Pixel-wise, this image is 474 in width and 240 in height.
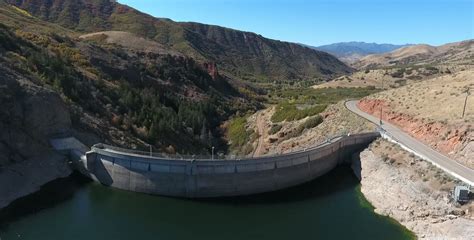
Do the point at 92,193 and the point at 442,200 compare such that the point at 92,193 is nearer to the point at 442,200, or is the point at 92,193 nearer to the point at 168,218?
the point at 168,218

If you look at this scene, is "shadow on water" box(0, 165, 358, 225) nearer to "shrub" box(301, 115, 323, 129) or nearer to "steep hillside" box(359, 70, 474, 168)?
"steep hillside" box(359, 70, 474, 168)

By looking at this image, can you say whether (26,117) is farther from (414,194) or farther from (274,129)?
(414,194)

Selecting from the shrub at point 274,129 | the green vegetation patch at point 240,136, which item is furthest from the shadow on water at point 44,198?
the shrub at point 274,129

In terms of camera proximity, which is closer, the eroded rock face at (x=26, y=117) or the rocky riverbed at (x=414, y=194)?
the rocky riverbed at (x=414, y=194)

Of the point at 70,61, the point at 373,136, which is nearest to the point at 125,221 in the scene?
the point at 373,136

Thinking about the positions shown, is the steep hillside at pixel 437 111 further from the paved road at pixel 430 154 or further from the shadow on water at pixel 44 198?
the shadow on water at pixel 44 198

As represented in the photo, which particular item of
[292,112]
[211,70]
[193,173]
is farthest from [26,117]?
[211,70]
